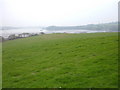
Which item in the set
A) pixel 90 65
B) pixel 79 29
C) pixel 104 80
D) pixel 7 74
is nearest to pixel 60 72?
pixel 90 65

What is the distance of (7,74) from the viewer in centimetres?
458

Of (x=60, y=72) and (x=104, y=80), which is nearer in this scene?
(x=104, y=80)

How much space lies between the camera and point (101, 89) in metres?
2.97

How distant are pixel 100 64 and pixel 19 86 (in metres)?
2.71

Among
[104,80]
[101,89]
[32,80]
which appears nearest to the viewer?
[101,89]

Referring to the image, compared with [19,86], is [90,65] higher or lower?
higher

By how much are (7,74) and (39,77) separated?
1.35 meters

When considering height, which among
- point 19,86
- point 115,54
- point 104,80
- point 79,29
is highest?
point 79,29

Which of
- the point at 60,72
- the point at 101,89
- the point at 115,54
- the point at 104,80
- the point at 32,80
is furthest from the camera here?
the point at 115,54

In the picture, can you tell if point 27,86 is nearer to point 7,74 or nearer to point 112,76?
point 7,74

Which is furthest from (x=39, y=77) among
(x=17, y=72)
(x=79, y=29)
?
(x=79, y=29)

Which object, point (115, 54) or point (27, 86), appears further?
point (115, 54)

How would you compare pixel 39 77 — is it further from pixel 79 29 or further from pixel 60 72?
pixel 79 29

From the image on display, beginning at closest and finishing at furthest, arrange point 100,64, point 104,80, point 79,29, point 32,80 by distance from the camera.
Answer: point 104,80, point 32,80, point 100,64, point 79,29
